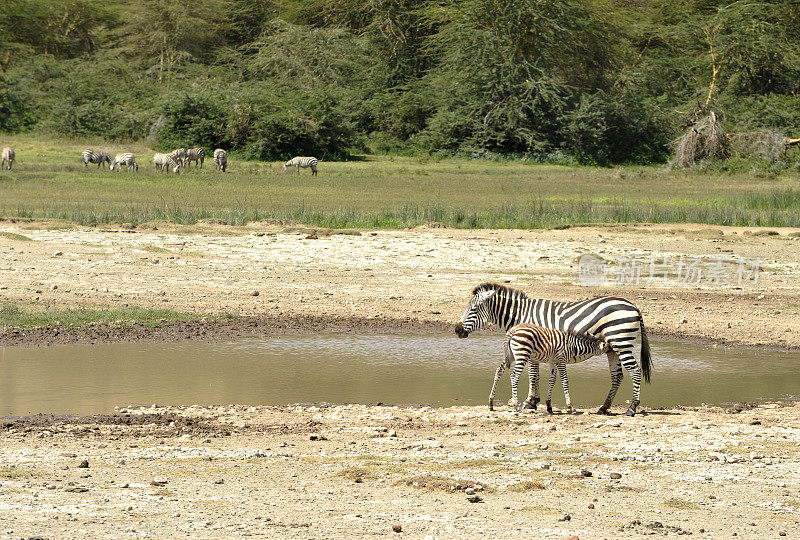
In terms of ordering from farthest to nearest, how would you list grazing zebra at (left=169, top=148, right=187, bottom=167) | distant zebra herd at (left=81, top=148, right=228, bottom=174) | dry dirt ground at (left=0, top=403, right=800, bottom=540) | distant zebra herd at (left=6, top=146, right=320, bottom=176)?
1. grazing zebra at (left=169, top=148, right=187, bottom=167)
2. distant zebra herd at (left=81, top=148, right=228, bottom=174)
3. distant zebra herd at (left=6, top=146, right=320, bottom=176)
4. dry dirt ground at (left=0, top=403, right=800, bottom=540)

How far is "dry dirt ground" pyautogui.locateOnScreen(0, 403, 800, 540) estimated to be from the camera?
5.88 meters

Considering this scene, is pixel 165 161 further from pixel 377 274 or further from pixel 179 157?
pixel 377 274

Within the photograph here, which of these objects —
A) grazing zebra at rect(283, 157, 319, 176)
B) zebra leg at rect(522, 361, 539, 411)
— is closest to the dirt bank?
zebra leg at rect(522, 361, 539, 411)

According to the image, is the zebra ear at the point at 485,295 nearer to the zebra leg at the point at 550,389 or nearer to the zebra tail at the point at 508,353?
the zebra tail at the point at 508,353

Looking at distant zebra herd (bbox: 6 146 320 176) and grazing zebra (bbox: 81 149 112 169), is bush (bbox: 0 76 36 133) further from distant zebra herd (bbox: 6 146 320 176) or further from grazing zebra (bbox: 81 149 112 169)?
grazing zebra (bbox: 81 149 112 169)

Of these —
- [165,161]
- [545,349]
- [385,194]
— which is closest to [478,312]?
[545,349]

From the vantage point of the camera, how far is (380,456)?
7.76 metres

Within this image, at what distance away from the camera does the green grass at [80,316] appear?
44.1 feet

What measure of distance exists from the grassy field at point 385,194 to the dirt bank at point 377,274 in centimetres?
205

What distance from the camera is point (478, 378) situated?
1152 cm

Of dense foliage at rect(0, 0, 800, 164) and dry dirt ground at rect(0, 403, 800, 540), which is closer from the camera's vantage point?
dry dirt ground at rect(0, 403, 800, 540)

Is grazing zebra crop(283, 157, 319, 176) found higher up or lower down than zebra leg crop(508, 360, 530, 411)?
higher up

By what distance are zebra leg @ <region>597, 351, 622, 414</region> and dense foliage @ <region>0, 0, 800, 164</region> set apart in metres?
39.8

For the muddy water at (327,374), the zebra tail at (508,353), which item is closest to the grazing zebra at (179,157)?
the muddy water at (327,374)
